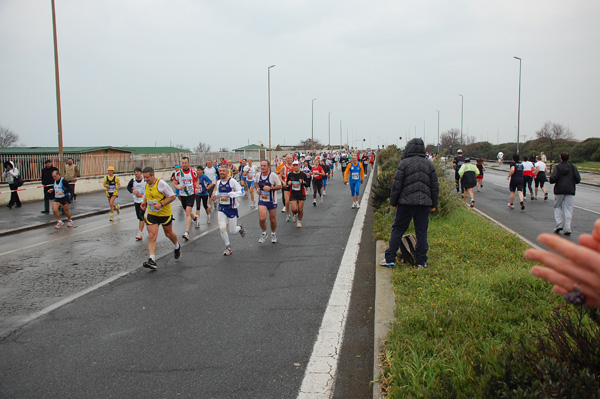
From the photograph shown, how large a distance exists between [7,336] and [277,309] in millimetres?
3103

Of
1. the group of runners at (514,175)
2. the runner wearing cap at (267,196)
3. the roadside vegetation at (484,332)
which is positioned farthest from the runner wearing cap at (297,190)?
the group of runners at (514,175)

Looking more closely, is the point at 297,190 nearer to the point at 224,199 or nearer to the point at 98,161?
the point at 224,199

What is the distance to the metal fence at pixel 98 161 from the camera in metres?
21.0

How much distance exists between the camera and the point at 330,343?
453 centimetres

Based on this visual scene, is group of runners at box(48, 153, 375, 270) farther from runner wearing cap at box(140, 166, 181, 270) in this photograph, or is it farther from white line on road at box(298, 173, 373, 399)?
white line on road at box(298, 173, 373, 399)

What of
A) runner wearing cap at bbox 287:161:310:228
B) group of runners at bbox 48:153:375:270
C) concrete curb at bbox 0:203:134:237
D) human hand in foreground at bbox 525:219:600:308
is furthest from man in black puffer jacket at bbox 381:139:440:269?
concrete curb at bbox 0:203:134:237

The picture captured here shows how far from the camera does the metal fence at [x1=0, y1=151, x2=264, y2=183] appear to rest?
21.0 m

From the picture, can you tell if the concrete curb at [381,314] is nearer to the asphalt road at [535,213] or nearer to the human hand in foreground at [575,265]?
the human hand in foreground at [575,265]

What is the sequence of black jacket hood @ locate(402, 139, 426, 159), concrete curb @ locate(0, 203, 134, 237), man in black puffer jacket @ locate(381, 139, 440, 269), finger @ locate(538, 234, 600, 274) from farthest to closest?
concrete curb @ locate(0, 203, 134, 237), black jacket hood @ locate(402, 139, 426, 159), man in black puffer jacket @ locate(381, 139, 440, 269), finger @ locate(538, 234, 600, 274)

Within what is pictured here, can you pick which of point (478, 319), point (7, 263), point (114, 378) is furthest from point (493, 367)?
point (7, 263)

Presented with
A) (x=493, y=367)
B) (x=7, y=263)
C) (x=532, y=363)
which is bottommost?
(x=7, y=263)

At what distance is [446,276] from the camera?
5.85 meters

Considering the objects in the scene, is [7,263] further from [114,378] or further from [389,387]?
[389,387]

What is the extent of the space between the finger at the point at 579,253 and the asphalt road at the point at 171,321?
2.65 meters
